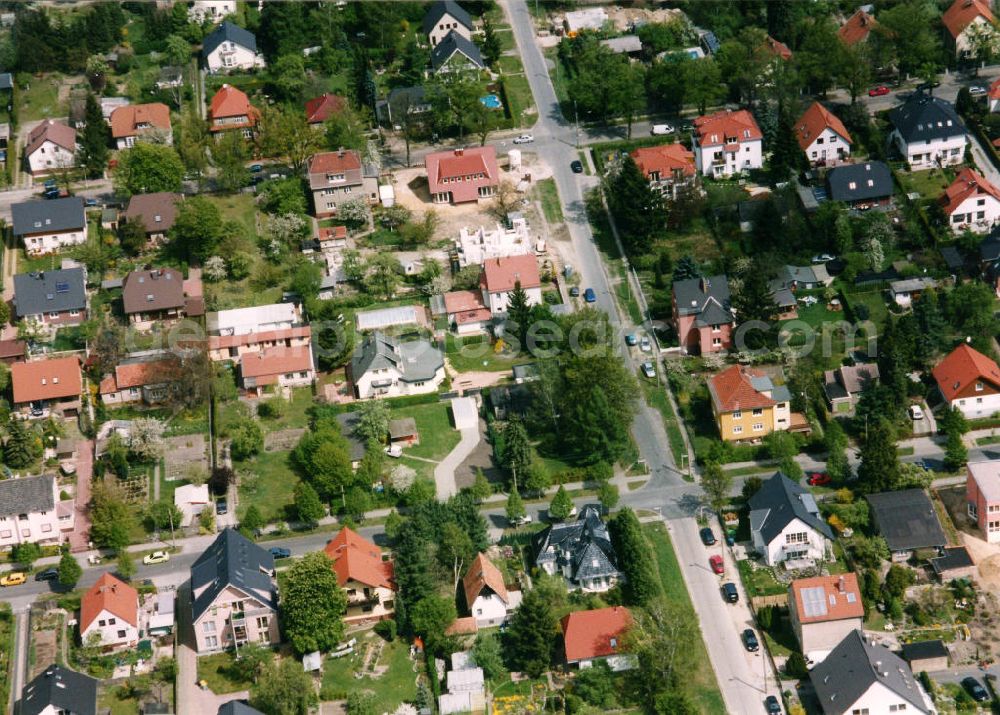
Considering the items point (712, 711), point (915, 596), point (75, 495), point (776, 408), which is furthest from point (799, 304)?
point (75, 495)

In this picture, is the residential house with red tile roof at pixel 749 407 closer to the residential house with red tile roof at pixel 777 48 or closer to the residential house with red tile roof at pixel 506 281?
the residential house with red tile roof at pixel 506 281

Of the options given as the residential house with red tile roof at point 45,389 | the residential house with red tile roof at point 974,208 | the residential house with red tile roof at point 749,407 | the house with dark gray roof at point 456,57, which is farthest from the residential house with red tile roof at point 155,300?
the residential house with red tile roof at point 974,208

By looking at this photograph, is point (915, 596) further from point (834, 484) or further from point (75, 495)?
point (75, 495)

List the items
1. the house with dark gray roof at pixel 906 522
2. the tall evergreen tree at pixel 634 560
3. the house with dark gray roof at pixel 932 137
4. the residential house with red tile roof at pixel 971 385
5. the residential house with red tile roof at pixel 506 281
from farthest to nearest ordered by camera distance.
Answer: the house with dark gray roof at pixel 932 137 < the residential house with red tile roof at pixel 506 281 < the residential house with red tile roof at pixel 971 385 < the house with dark gray roof at pixel 906 522 < the tall evergreen tree at pixel 634 560

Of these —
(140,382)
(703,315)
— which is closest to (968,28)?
(703,315)

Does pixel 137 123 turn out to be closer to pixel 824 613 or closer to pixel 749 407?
pixel 749 407
